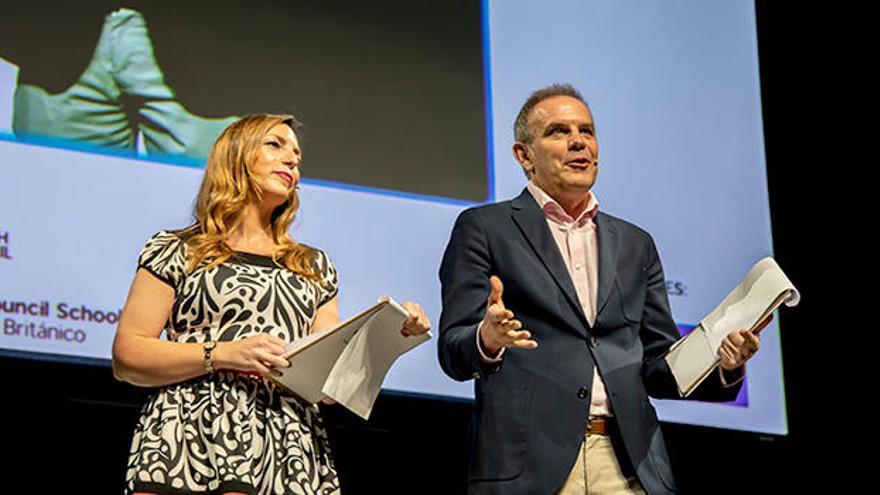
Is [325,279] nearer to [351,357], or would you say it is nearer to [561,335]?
[351,357]

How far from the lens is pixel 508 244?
9.46ft

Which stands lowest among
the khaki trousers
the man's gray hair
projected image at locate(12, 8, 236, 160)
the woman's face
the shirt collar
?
the khaki trousers

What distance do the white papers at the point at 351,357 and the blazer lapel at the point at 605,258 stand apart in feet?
1.43

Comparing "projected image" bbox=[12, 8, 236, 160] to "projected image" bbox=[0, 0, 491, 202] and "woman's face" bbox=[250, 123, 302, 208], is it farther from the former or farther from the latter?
"woman's face" bbox=[250, 123, 302, 208]

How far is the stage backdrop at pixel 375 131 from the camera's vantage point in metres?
3.42

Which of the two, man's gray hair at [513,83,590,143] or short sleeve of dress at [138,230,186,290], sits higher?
man's gray hair at [513,83,590,143]

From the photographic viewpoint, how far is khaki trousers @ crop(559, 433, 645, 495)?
2678 millimetres

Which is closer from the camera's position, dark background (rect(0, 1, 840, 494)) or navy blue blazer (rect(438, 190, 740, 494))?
navy blue blazer (rect(438, 190, 740, 494))

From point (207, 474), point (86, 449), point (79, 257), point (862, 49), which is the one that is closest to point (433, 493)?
point (86, 449)

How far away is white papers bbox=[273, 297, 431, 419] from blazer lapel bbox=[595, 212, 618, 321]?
435 millimetres

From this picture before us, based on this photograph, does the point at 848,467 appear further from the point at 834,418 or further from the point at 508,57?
the point at 508,57

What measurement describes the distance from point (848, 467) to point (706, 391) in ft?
6.43

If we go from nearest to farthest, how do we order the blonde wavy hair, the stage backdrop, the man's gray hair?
the blonde wavy hair, the man's gray hair, the stage backdrop

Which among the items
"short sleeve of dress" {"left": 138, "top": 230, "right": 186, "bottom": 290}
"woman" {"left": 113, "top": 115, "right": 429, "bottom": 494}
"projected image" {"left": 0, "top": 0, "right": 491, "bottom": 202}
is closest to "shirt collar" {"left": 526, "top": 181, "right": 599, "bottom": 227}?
"woman" {"left": 113, "top": 115, "right": 429, "bottom": 494}
